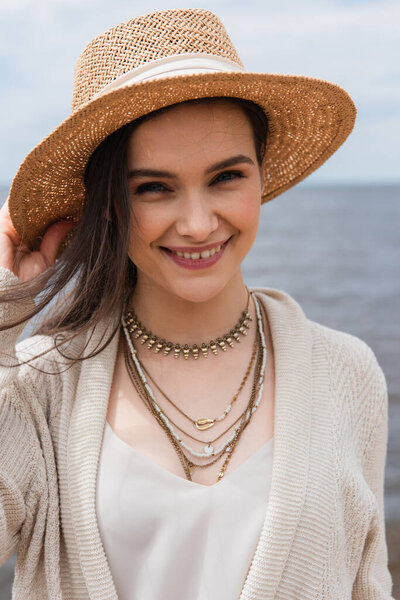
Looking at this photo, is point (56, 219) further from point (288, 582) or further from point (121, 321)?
point (288, 582)

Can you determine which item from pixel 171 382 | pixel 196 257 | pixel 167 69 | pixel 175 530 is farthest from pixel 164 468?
pixel 167 69

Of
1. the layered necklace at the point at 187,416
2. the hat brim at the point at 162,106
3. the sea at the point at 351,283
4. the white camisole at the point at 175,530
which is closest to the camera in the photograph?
the hat brim at the point at 162,106

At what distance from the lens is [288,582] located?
1956 millimetres

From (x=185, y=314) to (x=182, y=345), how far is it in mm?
95

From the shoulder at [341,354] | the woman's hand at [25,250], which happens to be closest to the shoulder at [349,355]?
the shoulder at [341,354]

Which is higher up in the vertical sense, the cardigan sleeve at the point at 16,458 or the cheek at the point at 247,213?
the cheek at the point at 247,213

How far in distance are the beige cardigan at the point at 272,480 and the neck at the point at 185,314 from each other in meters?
0.14

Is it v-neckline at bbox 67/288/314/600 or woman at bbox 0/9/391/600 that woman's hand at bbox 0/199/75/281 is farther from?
v-neckline at bbox 67/288/314/600

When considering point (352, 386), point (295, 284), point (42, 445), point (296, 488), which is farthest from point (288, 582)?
point (295, 284)

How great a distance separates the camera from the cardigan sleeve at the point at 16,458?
1939 mm

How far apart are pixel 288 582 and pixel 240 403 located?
506mm

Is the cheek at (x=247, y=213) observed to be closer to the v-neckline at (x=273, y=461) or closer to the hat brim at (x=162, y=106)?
the hat brim at (x=162, y=106)

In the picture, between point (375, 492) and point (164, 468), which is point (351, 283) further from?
point (164, 468)

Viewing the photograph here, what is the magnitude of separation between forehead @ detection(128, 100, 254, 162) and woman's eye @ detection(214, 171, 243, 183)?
0.06 meters
